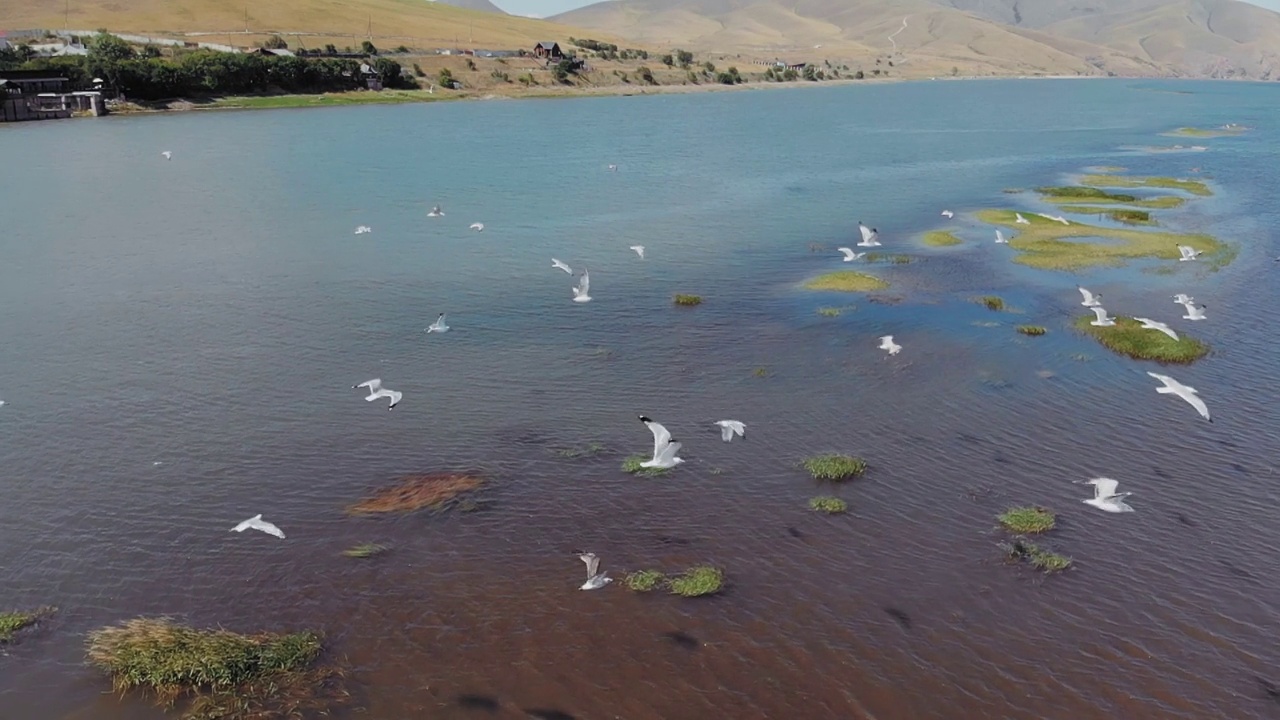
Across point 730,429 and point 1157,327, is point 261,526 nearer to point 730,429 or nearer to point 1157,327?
point 730,429

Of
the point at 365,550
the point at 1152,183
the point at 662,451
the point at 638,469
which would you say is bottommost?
the point at 365,550

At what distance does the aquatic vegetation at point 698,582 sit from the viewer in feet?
53.5

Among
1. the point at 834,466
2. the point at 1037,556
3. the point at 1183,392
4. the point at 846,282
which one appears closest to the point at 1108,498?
the point at 1037,556

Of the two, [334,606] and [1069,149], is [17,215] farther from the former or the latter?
[1069,149]

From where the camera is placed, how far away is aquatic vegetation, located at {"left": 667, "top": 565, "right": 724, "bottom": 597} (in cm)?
1630

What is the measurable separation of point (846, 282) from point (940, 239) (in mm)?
10178

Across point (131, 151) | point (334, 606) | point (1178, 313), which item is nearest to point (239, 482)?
point (334, 606)

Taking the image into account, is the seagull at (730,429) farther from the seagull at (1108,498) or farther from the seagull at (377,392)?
the seagull at (377,392)

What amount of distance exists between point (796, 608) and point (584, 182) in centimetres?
4668

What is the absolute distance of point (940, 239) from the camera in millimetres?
42812

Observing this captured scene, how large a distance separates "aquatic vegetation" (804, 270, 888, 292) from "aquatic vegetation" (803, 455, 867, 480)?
46.4 ft

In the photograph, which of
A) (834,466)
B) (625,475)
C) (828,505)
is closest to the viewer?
(828,505)

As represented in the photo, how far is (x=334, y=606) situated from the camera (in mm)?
15875

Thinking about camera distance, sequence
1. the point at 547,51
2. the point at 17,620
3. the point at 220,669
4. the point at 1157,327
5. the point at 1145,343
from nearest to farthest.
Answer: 1. the point at 220,669
2. the point at 17,620
3. the point at 1145,343
4. the point at 1157,327
5. the point at 547,51
